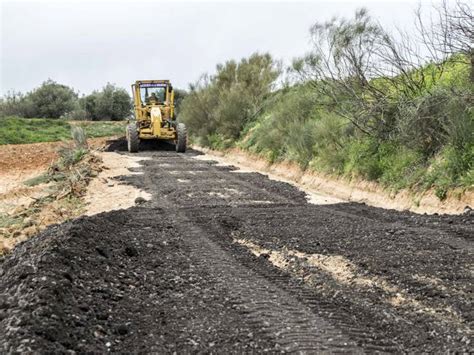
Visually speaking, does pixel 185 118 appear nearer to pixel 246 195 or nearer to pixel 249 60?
pixel 249 60

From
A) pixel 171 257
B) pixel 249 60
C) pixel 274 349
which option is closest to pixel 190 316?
→ pixel 274 349

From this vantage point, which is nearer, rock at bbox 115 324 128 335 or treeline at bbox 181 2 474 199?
rock at bbox 115 324 128 335

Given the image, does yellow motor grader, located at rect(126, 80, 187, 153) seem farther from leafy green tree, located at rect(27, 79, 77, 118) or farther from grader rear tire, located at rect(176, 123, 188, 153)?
leafy green tree, located at rect(27, 79, 77, 118)

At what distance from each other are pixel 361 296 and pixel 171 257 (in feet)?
8.43

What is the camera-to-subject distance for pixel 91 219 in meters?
8.80

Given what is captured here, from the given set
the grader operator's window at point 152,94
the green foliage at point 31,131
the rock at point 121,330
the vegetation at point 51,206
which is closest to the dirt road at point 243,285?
the rock at point 121,330

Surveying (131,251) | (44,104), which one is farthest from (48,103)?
(131,251)

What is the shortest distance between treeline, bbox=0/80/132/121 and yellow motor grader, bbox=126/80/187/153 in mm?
39455

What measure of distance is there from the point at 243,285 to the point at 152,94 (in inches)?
932

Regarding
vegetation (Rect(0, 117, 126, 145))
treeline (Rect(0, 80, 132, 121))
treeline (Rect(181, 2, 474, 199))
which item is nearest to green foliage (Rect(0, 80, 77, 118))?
treeline (Rect(0, 80, 132, 121))

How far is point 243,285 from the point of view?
6.04m

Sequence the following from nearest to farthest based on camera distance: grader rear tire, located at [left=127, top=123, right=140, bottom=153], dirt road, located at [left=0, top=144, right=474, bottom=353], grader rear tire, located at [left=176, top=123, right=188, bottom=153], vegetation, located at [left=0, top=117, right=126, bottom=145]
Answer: dirt road, located at [left=0, top=144, right=474, bottom=353] → grader rear tire, located at [left=127, top=123, right=140, bottom=153] → grader rear tire, located at [left=176, top=123, right=188, bottom=153] → vegetation, located at [left=0, top=117, right=126, bottom=145]

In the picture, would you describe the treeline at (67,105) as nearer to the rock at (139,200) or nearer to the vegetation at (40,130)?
the vegetation at (40,130)

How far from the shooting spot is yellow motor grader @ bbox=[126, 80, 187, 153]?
27.0 m
